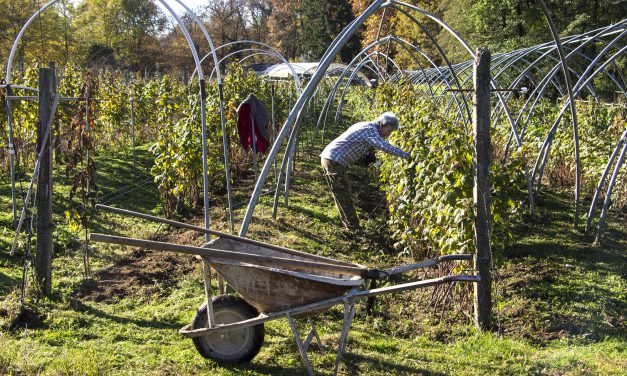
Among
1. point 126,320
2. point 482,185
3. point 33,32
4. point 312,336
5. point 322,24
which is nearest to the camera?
point 312,336

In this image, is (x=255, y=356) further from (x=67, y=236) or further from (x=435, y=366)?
(x=67, y=236)

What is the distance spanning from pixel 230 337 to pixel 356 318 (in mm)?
1217

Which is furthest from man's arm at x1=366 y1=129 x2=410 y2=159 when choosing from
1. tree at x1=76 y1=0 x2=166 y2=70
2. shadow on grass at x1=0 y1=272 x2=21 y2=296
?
tree at x1=76 y1=0 x2=166 y2=70

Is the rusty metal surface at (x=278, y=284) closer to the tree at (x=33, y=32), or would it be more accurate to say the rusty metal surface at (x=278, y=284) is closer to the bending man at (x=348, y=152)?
the bending man at (x=348, y=152)

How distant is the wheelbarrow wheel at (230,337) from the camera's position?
11.2ft

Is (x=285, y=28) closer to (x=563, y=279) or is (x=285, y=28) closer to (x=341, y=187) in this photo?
(x=341, y=187)

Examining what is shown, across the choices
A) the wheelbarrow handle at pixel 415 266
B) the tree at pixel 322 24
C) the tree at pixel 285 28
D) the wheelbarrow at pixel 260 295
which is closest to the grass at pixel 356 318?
the wheelbarrow at pixel 260 295

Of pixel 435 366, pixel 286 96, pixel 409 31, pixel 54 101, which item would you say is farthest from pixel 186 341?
pixel 409 31

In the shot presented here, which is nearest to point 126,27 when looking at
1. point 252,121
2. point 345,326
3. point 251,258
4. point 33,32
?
point 33,32

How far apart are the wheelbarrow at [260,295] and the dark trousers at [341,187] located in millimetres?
2807

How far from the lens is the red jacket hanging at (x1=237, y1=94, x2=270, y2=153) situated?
747cm

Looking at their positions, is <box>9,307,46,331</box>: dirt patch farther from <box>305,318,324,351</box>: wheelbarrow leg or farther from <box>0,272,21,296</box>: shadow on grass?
<box>305,318,324,351</box>: wheelbarrow leg

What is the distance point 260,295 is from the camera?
10.5 ft

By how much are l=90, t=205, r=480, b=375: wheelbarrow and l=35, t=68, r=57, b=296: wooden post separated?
5.71 feet
